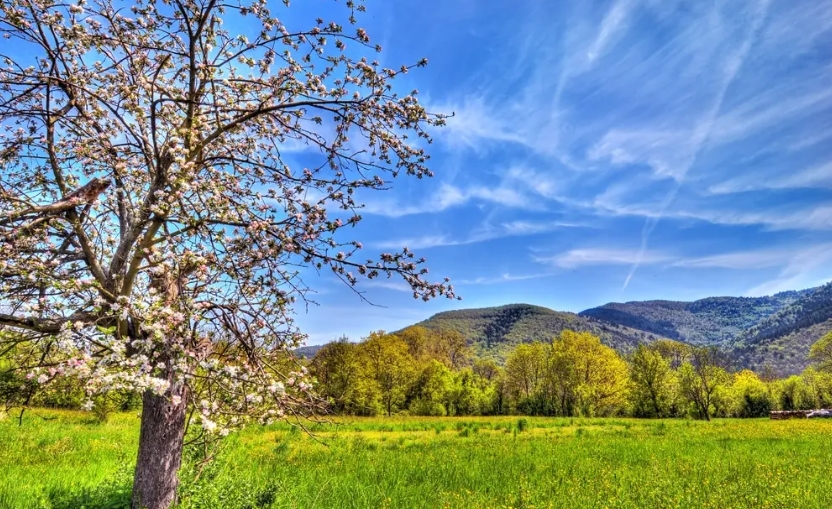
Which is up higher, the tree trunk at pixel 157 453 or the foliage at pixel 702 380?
the tree trunk at pixel 157 453

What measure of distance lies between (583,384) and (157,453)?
55.0 metres

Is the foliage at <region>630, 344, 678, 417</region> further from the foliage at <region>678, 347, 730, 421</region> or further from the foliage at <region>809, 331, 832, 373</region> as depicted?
the foliage at <region>809, 331, 832, 373</region>

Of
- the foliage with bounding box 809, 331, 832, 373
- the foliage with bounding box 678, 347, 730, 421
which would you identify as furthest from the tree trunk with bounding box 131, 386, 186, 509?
the foliage with bounding box 809, 331, 832, 373

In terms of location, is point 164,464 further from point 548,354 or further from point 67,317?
point 548,354

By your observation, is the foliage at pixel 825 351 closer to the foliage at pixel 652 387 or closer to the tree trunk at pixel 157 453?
the foliage at pixel 652 387

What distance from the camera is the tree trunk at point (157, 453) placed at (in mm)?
5766

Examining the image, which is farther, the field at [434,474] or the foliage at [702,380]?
the foliage at [702,380]

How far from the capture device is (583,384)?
52.7 metres

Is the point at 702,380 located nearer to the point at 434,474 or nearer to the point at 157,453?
the point at 434,474

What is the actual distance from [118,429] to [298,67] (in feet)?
72.9

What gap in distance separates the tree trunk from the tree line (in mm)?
39833

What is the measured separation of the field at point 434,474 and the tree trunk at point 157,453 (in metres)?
0.69

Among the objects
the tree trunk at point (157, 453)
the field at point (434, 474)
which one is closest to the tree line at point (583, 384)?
the field at point (434, 474)

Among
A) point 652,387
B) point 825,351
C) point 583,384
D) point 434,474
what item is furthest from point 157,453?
point 825,351
